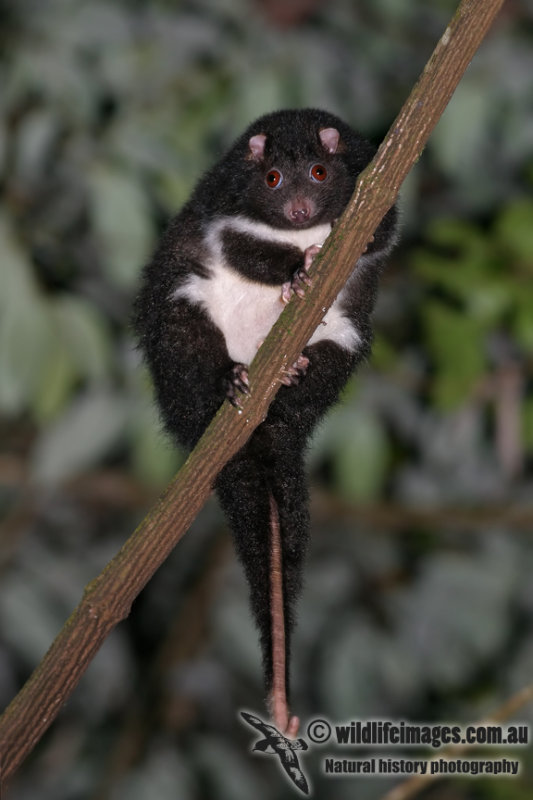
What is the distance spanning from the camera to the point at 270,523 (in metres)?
3.32

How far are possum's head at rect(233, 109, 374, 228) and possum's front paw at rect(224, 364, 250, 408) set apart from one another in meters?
0.58

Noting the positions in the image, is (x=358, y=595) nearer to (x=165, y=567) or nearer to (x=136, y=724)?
(x=136, y=724)

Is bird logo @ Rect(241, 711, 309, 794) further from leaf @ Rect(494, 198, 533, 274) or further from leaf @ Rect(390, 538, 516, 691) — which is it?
leaf @ Rect(494, 198, 533, 274)

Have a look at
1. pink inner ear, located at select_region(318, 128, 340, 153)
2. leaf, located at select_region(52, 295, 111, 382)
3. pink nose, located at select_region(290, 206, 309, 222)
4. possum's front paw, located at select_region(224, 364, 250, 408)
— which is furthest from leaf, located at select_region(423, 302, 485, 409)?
possum's front paw, located at select_region(224, 364, 250, 408)

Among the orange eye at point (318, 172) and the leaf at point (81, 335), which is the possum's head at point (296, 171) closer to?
the orange eye at point (318, 172)

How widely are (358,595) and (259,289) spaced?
2767 millimetres

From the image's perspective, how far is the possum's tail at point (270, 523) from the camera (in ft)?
10.1

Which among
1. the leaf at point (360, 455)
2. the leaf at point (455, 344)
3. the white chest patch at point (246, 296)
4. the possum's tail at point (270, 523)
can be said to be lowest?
the leaf at point (360, 455)

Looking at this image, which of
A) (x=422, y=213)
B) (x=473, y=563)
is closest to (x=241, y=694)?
(x=473, y=563)

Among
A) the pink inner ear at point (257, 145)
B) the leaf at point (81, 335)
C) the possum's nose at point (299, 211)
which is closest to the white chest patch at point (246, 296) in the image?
the possum's nose at point (299, 211)

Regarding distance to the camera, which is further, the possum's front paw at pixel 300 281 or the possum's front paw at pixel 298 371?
the possum's front paw at pixel 298 371

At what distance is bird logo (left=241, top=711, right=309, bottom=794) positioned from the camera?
2.88 metres

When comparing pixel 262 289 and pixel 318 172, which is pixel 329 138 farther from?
pixel 262 289

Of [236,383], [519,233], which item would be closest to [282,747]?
[236,383]
